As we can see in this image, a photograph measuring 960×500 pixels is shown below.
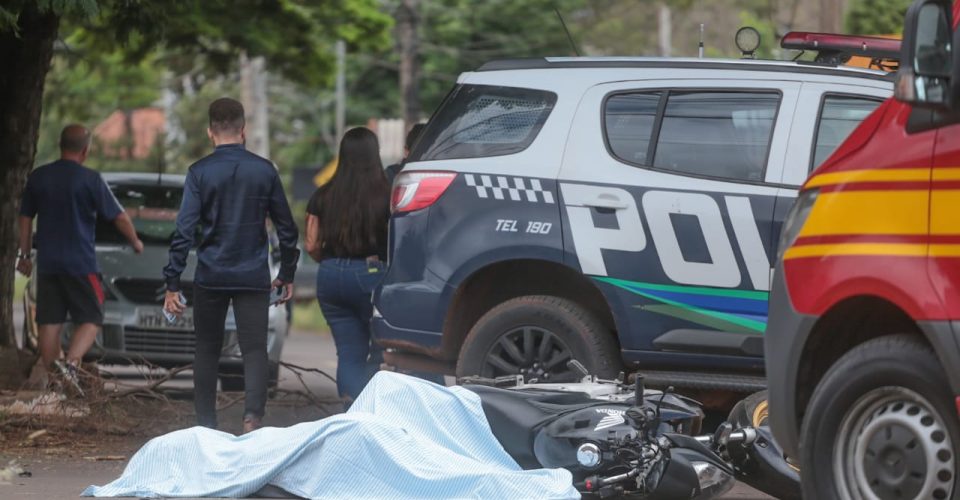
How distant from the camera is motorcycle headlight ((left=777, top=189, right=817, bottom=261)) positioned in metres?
6.08

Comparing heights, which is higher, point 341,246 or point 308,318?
point 341,246

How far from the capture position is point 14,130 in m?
11.5

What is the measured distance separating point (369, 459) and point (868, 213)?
2299 mm

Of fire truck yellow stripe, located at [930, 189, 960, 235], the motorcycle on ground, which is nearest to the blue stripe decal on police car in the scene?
the motorcycle on ground

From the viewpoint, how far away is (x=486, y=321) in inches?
345

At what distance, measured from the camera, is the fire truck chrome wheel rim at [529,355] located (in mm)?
8672

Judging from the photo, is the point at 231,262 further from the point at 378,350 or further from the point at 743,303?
the point at 743,303

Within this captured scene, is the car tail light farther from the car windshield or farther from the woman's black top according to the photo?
the car windshield

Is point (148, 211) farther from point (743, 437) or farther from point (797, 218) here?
point (797, 218)

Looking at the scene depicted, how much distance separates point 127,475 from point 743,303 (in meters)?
3.00

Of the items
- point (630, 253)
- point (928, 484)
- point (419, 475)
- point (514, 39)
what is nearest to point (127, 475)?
point (419, 475)

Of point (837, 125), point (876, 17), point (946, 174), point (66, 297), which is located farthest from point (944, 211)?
point (876, 17)

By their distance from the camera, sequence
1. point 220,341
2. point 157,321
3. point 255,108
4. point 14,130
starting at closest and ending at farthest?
1. point 220,341
2. point 14,130
3. point 157,321
4. point 255,108

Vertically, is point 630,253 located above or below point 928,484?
above
